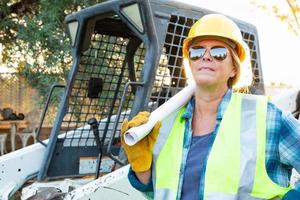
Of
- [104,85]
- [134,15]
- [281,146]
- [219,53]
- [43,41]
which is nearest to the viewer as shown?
[281,146]

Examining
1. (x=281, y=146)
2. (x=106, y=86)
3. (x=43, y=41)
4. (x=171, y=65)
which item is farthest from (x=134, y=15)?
(x=43, y=41)

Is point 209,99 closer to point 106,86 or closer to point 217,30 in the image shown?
point 217,30

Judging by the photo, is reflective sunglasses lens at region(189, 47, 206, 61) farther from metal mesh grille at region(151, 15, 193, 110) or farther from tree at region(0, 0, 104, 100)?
tree at region(0, 0, 104, 100)

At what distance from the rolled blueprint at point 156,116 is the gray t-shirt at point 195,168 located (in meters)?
0.19

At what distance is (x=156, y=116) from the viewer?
2.15 m

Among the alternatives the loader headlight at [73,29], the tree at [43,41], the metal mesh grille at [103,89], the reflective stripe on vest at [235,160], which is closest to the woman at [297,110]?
the metal mesh grille at [103,89]

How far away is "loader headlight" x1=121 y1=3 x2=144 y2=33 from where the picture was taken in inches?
149

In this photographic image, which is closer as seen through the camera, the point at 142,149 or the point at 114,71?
the point at 142,149

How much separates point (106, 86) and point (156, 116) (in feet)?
10.7

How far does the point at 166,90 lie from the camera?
4117 millimetres

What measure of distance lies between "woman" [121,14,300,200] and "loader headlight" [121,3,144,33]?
5.30 feet

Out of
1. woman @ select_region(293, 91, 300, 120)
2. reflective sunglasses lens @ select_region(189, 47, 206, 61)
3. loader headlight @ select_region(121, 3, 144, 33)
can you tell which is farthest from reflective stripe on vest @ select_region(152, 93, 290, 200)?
woman @ select_region(293, 91, 300, 120)

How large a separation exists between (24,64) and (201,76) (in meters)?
6.82

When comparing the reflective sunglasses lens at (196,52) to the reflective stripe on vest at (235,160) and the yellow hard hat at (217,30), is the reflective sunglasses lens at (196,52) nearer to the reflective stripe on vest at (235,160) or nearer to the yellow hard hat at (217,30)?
the yellow hard hat at (217,30)
